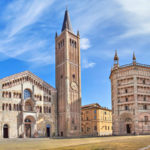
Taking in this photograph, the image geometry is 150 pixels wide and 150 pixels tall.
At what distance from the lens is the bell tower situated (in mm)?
59750

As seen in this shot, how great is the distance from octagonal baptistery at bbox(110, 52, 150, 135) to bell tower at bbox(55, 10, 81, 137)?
11589mm

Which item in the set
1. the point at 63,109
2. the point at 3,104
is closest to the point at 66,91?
the point at 63,109

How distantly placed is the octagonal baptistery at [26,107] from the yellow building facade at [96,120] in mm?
24405

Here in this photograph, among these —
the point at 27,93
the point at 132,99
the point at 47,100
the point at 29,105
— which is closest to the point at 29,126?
the point at 29,105

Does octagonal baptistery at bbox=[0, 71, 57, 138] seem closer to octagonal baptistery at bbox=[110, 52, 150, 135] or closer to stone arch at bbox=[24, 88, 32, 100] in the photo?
stone arch at bbox=[24, 88, 32, 100]

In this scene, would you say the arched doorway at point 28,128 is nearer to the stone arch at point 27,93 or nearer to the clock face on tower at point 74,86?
the stone arch at point 27,93

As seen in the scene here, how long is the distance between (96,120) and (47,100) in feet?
90.2

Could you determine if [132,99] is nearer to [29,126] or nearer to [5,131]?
[29,126]

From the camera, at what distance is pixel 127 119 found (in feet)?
193

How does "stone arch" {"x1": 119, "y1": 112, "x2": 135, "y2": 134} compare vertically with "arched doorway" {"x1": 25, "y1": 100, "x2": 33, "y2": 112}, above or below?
below

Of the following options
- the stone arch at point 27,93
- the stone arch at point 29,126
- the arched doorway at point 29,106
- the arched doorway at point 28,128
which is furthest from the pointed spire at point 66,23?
the arched doorway at point 28,128

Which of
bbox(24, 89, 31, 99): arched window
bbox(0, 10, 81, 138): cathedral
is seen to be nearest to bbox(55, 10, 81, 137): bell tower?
bbox(0, 10, 81, 138): cathedral

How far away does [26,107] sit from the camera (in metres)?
56.5

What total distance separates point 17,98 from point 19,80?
4.96m
